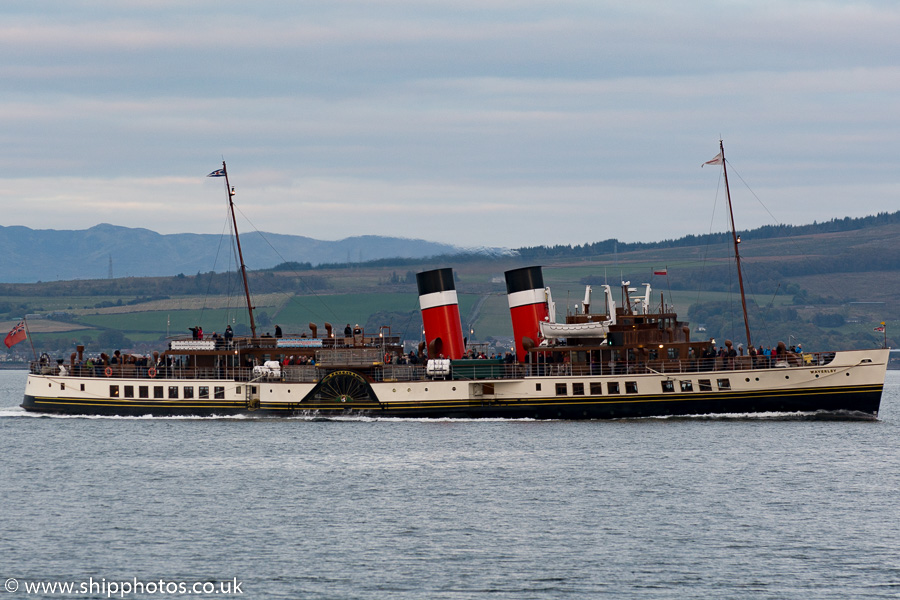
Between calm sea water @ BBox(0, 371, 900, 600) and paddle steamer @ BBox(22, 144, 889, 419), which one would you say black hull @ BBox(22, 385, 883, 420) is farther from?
calm sea water @ BBox(0, 371, 900, 600)

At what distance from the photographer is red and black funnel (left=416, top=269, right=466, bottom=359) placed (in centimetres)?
Answer: 6956

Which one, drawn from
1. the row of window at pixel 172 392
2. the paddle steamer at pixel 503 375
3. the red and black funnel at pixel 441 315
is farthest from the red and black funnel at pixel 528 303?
the row of window at pixel 172 392

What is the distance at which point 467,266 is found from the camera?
154m

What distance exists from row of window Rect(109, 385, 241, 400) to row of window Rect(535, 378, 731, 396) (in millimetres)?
18177

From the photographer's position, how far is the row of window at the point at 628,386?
210ft

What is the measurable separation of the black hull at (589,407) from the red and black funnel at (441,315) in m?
4.25

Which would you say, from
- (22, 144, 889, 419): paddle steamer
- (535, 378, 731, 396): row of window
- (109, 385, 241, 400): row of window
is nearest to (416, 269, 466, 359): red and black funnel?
(22, 144, 889, 419): paddle steamer

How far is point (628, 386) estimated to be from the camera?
64.9 meters

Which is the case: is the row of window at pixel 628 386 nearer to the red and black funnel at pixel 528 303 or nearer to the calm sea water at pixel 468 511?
the calm sea water at pixel 468 511

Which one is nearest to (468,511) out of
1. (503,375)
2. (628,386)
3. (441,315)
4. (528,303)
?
(503,375)

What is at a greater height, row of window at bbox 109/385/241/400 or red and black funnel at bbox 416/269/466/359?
red and black funnel at bbox 416/269/466/359

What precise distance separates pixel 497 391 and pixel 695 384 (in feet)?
34.3

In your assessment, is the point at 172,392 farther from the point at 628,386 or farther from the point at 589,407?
the point at 628,386

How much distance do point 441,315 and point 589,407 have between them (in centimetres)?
1044
